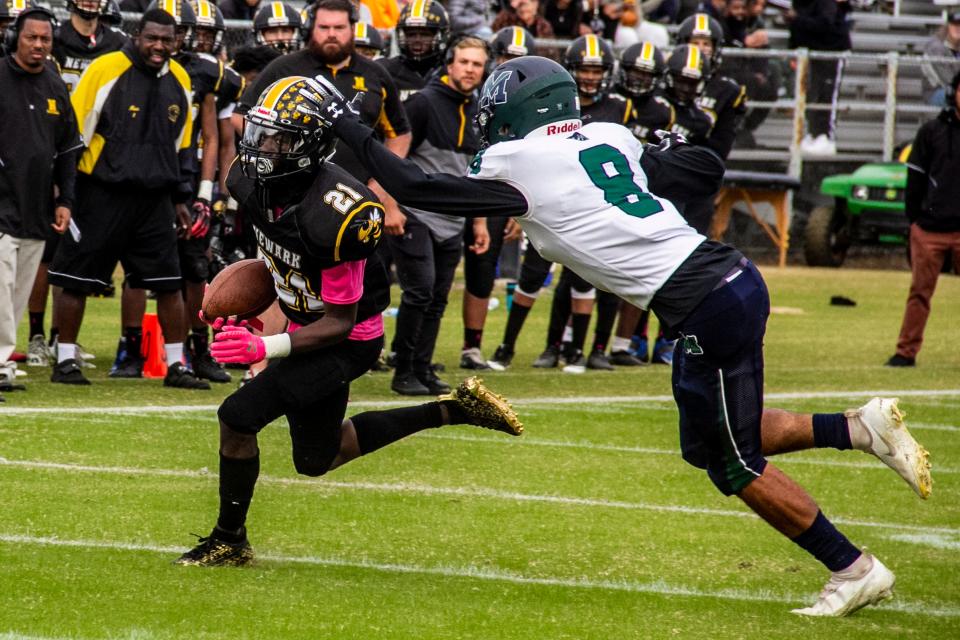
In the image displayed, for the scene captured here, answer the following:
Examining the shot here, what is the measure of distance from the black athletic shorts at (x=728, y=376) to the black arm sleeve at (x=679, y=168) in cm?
55

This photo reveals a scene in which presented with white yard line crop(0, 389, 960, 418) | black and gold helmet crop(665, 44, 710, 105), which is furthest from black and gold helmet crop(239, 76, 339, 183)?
black and gold helmet crop(665, 44, 710, 105)

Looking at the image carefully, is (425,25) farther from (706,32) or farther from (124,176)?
(124,176)

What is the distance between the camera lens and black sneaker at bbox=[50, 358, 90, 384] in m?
8.70

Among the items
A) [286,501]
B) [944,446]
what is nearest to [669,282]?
[286,501]

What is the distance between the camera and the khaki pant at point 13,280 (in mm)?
8273

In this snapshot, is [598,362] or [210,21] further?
[598,362]

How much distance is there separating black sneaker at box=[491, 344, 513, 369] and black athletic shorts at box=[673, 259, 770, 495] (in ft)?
17.6

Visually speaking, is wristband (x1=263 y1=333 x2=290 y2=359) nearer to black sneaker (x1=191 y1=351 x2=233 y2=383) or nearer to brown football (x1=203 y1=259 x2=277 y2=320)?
brown football (x1=203 y1=259 x2=277 y2=320)

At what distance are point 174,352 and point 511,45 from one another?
3.16 meters

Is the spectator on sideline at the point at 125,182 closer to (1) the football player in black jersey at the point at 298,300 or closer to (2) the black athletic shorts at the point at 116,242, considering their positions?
(2) the black athletic shorts at the point at 116,242

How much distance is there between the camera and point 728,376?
4918 mm

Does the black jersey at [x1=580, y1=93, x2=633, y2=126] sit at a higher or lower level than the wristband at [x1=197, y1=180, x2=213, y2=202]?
higher

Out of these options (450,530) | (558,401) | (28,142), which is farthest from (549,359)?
(450,530)

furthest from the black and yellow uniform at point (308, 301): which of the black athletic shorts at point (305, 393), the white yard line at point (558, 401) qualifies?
the white yard line at point (558, 401)
